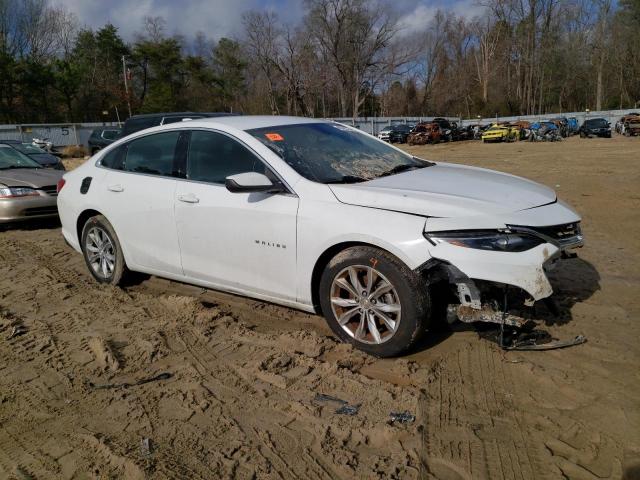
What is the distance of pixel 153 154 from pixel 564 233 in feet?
11.3

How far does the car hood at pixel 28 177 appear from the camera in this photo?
325 inches

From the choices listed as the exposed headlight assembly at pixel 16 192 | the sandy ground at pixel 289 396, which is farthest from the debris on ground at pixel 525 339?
the exposed headlight assembly at pixel 16 192

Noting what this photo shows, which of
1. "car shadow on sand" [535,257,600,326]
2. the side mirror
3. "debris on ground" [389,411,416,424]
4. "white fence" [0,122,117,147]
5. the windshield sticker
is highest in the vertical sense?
"white fence" [0,122,117,147]

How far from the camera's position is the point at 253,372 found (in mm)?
3430

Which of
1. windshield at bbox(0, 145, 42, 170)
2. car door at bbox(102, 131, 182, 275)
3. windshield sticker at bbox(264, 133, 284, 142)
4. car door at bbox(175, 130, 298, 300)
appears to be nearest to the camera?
car door at bbox(175, 130, 298, 300)

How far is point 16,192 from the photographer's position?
816 centimetres

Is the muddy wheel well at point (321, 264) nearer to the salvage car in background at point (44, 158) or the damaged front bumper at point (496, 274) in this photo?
the damaged front bumper at point (496, 274)

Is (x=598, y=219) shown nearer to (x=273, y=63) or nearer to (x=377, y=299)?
(x=377, y=299)

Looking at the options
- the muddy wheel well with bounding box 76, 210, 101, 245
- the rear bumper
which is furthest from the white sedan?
the rear bumper

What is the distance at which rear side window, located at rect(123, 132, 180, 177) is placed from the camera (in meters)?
4.55

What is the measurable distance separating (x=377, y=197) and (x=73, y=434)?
2.24m

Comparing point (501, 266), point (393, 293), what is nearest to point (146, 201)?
point (393, 293)

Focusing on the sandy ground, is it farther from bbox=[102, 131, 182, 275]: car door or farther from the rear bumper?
the rear bumper

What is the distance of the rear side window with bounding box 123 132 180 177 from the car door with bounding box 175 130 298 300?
25 cm
